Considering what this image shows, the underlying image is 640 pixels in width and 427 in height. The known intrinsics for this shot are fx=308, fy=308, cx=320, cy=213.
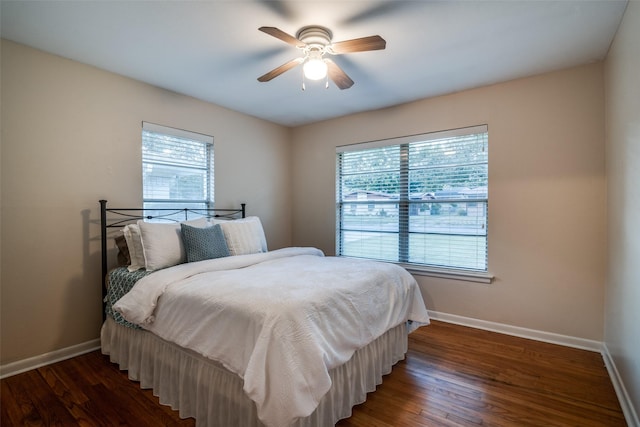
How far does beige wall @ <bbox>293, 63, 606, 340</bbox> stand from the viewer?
8.80ft

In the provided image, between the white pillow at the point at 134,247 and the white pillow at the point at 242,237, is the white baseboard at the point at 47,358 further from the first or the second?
the white pillow at the point at 242,237

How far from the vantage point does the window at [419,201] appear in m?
3.29

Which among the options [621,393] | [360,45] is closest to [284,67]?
[360,45]

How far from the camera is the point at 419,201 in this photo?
3635 millimetres

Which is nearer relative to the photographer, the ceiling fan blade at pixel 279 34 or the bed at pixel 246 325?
the bed at pixel 246 325

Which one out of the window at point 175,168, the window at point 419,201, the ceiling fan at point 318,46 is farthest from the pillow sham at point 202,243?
the window at point 419,201

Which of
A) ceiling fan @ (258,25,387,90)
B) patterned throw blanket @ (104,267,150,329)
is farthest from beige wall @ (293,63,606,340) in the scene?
patterned throw blanket @ (104,267,150,329)

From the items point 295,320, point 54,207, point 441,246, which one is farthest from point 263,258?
point 441,246

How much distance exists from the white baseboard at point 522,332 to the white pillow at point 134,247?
3011mm

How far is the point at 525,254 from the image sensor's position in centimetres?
298

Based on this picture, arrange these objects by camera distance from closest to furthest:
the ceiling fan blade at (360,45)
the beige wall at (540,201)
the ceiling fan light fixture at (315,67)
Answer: the ceiling fan blade at (360,45)
the ceiling fan light fixture at (315,67)
the beige wall at (540,201)

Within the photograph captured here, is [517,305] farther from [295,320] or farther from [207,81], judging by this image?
[207,81]

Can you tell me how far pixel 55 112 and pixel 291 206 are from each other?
2.92 meters

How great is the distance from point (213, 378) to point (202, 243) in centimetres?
120
